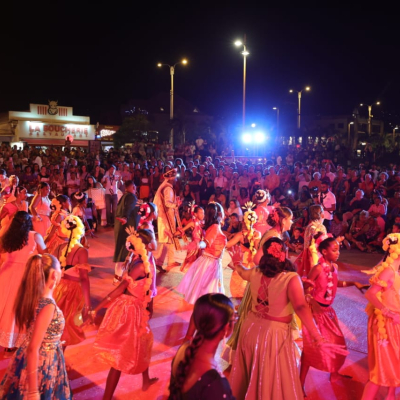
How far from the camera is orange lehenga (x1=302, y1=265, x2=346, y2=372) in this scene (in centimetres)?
471

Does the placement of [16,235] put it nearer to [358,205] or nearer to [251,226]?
[251,226]

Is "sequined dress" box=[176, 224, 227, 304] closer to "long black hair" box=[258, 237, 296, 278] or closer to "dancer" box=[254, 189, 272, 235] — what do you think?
"dancer" box=[254, 189, 272, 235]

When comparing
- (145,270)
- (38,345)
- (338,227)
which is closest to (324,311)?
(145,270)

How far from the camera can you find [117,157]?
23.0 metres

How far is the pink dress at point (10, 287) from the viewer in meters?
5.32

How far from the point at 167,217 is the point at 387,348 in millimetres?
5997

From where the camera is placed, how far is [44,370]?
11.5 ft

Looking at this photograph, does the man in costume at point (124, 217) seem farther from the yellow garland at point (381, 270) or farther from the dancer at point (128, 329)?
the yellow garland at point (381, 270)

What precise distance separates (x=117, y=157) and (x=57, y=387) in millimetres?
19961

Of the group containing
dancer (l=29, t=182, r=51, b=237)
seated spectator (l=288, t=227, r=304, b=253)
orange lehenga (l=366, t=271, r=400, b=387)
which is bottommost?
seated spectator (l=288, t=227, r=304, b=253)

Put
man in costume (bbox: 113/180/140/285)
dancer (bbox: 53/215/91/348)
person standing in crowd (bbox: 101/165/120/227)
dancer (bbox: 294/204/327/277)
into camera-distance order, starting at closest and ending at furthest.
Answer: dancer (bbox: 53/215/91/348), dancer (bbox: 294/204/327/277), man in costume (bbox: 113/180/140/285), person standing in crowd (bbox: 101/165/120/227)

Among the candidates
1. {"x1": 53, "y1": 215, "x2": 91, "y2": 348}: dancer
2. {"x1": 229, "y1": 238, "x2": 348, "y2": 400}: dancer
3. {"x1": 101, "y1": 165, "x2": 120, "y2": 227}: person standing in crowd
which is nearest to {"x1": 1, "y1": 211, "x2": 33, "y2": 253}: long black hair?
{"x1": 53, "y1": 215, "x2": 91, "y2": 348}: dancer

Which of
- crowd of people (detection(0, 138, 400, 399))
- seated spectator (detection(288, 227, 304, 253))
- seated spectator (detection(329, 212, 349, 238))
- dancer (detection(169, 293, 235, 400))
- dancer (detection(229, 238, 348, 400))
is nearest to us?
dancer (detection(169, 293, 235, 400))

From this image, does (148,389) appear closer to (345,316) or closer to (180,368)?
(180,368)
